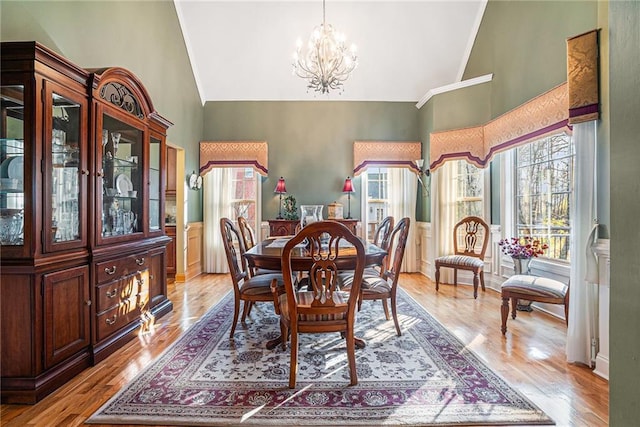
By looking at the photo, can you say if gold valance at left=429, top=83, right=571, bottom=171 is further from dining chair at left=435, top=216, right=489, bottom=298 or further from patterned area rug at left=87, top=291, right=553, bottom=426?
patterned area rug at left=87, top=291, right=553, bottom=426

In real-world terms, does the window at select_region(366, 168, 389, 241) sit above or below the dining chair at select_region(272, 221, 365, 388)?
above

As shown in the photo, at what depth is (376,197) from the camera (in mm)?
5961

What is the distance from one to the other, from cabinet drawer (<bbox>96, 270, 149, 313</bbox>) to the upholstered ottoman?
3244 mm

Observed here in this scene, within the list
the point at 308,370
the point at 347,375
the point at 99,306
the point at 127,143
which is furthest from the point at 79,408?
the point at 127,143

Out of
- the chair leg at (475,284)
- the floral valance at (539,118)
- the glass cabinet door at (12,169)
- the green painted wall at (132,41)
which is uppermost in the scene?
the green painted wall at (132,41)

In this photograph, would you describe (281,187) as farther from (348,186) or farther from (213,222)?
(213,222)

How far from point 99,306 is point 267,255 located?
1.31 meters

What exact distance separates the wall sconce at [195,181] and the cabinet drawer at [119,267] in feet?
7.70

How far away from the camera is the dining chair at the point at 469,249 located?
419 cm

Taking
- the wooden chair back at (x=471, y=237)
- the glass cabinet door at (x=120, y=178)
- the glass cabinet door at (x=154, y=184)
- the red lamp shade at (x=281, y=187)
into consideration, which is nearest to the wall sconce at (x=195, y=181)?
the red lamp shade at (x=281, y=187)

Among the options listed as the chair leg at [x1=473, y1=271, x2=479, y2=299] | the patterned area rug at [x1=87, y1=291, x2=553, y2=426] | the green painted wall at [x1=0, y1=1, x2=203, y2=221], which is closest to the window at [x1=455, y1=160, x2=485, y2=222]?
the chair leg at [x1=473, y1=271, x2=479, y2=299]

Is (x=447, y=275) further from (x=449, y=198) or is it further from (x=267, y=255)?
(x=267, y=255)

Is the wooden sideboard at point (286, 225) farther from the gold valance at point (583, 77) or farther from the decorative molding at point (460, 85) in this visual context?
the gold valance at point (583, 77)

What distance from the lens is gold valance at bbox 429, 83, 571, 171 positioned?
10.4ft
